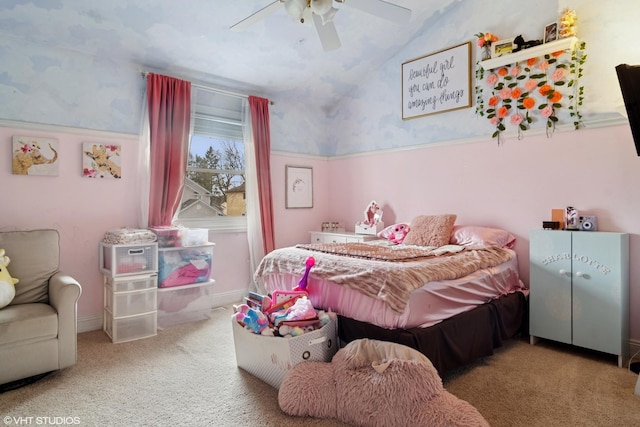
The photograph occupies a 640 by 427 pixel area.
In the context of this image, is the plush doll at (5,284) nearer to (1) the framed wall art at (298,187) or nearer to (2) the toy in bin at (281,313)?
(2) the toy in bin at (281,313)

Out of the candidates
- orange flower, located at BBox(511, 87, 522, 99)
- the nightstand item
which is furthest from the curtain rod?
orange flower, located at BBox(511, 87, 522, 99)

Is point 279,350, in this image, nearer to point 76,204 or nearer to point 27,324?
point 27,324

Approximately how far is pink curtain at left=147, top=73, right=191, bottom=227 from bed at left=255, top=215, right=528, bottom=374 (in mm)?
1198

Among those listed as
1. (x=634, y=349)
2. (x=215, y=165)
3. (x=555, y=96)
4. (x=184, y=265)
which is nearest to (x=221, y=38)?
(x=215, y=165)

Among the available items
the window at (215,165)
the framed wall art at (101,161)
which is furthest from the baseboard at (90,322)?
the framed wall art at (101,161)

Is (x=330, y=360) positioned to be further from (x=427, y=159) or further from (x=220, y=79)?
(x=220, y=79)

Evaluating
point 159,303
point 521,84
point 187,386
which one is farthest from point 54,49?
point 521,84

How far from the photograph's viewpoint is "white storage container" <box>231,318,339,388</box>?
87.1 inches

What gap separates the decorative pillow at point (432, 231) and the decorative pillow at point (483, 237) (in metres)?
0.10

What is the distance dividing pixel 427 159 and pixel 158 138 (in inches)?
106

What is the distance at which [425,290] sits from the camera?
7.63 ft

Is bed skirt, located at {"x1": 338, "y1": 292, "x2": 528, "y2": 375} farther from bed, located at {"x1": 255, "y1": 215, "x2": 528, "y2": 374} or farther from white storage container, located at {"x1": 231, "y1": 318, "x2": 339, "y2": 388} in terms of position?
white storage container, located at {"x1": 231, "y1": 318, "x2": 339, "y2": 388}

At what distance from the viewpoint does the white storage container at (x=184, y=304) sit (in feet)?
11.6

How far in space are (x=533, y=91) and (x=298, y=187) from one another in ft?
8.96
